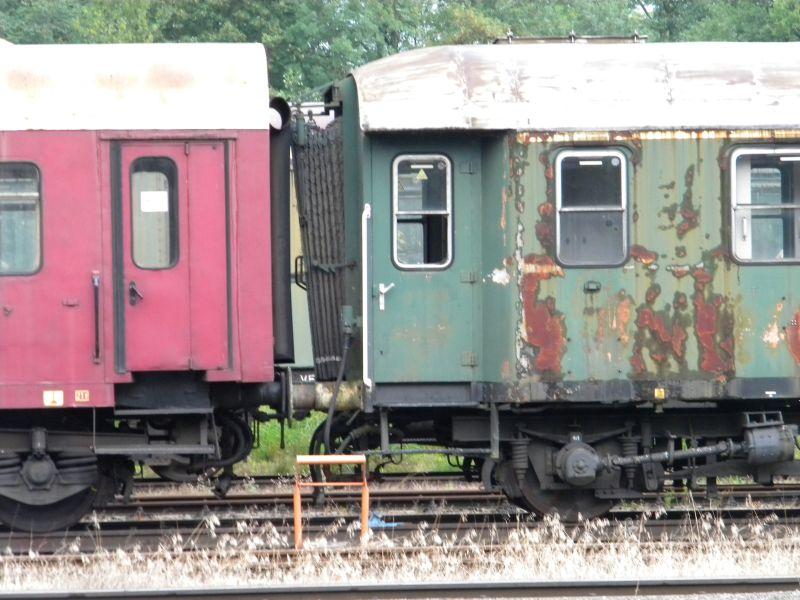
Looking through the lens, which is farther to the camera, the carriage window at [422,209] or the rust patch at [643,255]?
the carriage window at [422,209]

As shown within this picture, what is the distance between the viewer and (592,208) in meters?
10.5

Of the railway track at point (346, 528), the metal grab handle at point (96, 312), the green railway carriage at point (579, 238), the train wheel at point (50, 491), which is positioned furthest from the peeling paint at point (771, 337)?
the train wheel at point (50, 491)

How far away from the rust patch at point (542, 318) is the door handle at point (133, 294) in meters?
2.88

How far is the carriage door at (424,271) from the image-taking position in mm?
10641

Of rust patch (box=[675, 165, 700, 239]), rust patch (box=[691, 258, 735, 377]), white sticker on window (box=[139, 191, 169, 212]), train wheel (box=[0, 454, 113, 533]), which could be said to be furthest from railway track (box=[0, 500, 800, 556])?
white sticker on window (box=[139, 191, 169, 212])

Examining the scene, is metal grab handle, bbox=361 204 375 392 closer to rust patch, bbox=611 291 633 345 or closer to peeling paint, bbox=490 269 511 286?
peeling paint, bbox=490 269 511 286

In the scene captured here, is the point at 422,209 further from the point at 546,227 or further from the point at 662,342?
the point at 662,342

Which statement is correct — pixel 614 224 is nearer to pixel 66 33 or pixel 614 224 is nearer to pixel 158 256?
pixel 158 256

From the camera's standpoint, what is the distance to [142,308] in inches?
408

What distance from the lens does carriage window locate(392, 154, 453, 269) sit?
35.0ft

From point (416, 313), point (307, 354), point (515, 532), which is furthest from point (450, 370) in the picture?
point (307, 354)

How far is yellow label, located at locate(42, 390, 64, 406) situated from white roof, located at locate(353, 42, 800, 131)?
3027 mm

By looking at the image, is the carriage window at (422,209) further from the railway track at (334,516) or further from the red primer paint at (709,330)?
the railway track at (334,516)

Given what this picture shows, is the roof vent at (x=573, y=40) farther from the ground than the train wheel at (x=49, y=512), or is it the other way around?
the roof vent at (x=573, y=40)
